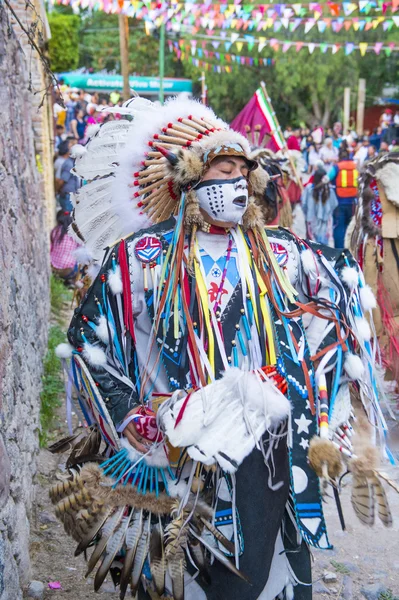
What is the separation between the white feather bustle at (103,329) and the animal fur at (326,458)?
89 centimetres

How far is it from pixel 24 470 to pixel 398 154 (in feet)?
12.7

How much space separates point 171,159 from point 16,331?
4.95ft

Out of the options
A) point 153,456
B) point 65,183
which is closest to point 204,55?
point 65,183

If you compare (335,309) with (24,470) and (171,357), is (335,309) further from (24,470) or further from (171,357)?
(24,470)

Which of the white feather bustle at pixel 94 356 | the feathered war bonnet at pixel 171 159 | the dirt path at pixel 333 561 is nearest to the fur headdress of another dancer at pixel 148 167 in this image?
the feathered war bonnet at pixel 171 159

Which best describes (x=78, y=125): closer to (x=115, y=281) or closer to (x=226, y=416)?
(x=115, y=281)

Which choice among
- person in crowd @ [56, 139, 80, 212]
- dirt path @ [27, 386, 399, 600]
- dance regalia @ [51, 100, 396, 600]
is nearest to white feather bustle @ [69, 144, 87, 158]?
dance regalia @ [51, 100, 396, 600]

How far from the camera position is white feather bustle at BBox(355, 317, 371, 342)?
3094mm

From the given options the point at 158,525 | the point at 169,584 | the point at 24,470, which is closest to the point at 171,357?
the point at 158,525

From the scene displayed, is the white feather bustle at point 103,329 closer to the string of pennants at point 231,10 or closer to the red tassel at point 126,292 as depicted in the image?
the red tassel at point 126,292

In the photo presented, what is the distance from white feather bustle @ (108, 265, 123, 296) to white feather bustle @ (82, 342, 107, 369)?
0.72 ft

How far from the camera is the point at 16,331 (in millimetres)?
4156

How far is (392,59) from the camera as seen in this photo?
39.2 m

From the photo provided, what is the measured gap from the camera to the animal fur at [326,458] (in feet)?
8.59
